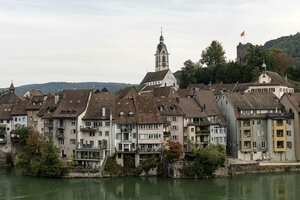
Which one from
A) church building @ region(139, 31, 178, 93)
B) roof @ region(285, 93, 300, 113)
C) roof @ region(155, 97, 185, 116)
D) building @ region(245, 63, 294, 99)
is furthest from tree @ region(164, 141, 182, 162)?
church building @ region(139, 31, 178, 93)

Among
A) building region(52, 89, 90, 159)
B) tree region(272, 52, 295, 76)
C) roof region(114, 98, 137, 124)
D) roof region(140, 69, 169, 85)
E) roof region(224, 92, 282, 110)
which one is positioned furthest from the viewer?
roof region(140, 69, 169, 85)

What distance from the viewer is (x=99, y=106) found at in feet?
211

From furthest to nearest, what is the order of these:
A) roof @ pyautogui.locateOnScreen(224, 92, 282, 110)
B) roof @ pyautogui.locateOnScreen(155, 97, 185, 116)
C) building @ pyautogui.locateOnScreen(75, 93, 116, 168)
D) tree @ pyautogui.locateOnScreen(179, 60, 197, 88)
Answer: tree @ pyautogui.locateOnScreen(179, 60, 197, 88)
roof @ pyautogui.locateOnScreen(224, 92, 282, 110)
roof @ pyautogui.locateOnScreen(155, 97, 185, 116)
building @ pyautogui.locateOnScreen(75, 93, 116, 168)

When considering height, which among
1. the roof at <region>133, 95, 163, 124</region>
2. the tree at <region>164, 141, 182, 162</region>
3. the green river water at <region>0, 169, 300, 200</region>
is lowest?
the green river water at <region>0, 169, 300, 200</region>

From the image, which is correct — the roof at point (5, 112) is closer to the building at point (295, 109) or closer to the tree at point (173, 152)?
the tree at point (173, 152)

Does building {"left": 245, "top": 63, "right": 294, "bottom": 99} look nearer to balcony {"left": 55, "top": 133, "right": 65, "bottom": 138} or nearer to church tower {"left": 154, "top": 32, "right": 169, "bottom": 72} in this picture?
balcony {"left": 55, "top": 133, "right": 65, "bottom": 138}

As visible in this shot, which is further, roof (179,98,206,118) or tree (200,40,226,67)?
tree (200,40,226,67)

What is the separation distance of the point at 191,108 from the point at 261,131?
12.0m

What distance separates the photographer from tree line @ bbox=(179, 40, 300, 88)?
109625 mm

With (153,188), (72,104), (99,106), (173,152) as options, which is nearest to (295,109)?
(173,152)

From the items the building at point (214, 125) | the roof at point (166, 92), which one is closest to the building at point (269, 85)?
the roof at point (166, 92)

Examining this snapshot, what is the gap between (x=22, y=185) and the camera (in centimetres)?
5622

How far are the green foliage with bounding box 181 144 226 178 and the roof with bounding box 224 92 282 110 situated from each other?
1305 centimetres

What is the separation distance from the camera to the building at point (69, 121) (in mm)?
63688
